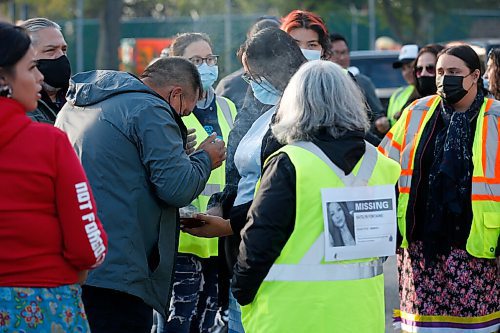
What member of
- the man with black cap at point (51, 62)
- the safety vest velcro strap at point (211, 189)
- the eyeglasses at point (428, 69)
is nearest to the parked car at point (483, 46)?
the eyeglasses at point (428, 69)

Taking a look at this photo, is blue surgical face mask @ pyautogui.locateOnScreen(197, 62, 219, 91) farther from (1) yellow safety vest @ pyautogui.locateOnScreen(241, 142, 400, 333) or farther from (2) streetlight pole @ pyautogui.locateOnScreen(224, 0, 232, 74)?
(2) streetlight pole @ pyautogui.locateOnScreen(224, 0, 232, 74)

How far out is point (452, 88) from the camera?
18.9 feet

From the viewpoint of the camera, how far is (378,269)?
4.23m

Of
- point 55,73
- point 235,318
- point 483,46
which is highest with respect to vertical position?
point 483,46

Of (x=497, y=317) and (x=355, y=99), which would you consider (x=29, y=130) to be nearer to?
(x=355, y=99)

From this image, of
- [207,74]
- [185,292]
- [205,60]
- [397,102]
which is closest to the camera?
[185,292]

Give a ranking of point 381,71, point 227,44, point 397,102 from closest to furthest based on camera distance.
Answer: point 397,102 < point 381,71 < point 227,44

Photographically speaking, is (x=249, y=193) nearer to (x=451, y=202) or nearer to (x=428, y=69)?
(x=451, y=202)

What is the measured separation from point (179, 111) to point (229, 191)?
541 millimetres

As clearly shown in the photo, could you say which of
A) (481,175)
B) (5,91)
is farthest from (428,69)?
(5,91)

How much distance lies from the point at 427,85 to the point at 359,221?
3.77 metres

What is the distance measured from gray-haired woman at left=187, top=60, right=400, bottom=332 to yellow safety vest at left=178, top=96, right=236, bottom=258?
1627 mm

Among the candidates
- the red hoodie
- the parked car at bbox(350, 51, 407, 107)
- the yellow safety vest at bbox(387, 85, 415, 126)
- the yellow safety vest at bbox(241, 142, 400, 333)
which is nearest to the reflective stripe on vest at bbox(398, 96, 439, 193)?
the yellow safety vest at bbox(241, 142, 400, 333)

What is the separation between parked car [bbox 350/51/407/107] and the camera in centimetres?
1577
